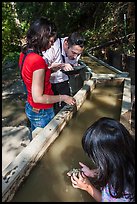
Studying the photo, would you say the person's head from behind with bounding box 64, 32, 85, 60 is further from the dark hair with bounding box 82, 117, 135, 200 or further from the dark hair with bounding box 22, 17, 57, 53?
the dark hair with bounding box 82, 117, 135, 200

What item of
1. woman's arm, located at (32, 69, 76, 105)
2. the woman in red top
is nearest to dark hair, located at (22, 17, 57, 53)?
the woman in red top

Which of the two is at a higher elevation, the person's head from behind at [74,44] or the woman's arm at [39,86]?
the person's head from behind at [74,44]

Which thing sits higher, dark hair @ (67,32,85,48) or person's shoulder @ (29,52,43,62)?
dark hair @ (67,32,85,48)

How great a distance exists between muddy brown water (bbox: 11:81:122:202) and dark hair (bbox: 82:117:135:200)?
1.70ft

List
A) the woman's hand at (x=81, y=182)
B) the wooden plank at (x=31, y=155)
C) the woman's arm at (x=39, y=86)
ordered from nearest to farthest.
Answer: the woman's hand at (x=81, y=182), the wooden plank at (x=31, y=155), the woman's arm at (x=39, y=86)

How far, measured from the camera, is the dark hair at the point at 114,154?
1396 millimetres

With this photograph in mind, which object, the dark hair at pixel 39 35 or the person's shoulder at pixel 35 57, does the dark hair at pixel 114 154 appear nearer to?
the person's shoulder at pixel 35 57

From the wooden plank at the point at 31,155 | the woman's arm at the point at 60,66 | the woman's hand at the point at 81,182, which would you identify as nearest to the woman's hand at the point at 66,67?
the woman's arm at the point at 60,66

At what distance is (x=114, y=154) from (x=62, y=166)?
0.93 m

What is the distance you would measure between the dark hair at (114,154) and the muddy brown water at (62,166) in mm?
517

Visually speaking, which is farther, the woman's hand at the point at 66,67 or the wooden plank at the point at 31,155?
the woman's hand at the point at 66,67

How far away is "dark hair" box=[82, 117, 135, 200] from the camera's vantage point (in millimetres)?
1396

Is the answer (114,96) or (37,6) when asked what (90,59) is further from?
(37,6)

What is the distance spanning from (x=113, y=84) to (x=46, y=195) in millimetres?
2829
